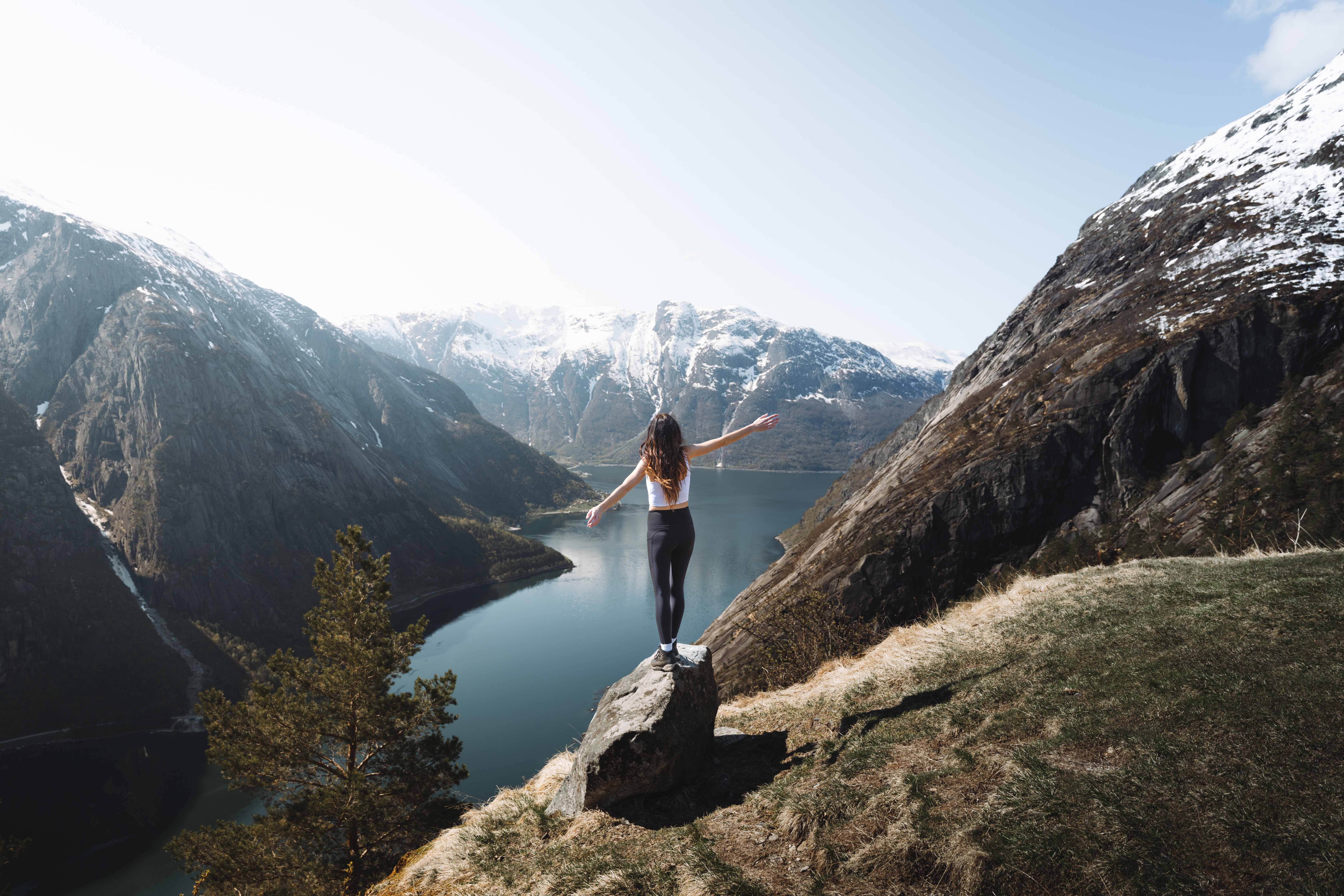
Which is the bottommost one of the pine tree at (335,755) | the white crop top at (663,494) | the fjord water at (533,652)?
the fjord water at (533,652)

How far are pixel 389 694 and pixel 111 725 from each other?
129627 mm

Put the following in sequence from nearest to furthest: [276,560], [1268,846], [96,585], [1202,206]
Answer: [1268,846]
[1202,206]
[96,585]
[276,560]

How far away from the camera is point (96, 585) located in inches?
5054

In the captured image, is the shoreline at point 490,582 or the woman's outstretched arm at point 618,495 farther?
the shoreline at point 490,582

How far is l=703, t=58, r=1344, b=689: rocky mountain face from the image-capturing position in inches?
1866

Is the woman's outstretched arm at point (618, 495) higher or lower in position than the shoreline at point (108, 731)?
higher

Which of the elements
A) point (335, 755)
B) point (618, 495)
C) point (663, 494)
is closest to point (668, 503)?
point (663, 494)

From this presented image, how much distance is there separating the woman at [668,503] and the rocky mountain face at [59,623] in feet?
466

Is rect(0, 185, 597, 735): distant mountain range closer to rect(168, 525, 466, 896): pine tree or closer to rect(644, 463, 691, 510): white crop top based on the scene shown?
rect(168, 525, 466, 896): pine tree

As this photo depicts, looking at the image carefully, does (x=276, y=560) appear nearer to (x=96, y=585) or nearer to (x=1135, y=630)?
(x=96, y=585)

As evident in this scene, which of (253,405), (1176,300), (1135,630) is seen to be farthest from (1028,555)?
(253,405)

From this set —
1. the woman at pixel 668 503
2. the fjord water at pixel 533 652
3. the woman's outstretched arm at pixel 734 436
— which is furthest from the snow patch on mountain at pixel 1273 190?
the woman at pixel 668 503

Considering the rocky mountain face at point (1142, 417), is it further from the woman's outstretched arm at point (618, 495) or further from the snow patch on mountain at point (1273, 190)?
the woman's outstretched arm at point (618, 495)

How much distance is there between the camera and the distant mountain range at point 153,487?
406 feet
